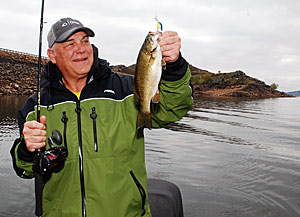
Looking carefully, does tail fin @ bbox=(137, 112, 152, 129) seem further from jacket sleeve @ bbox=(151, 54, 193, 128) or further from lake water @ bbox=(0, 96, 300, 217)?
lake water @ bbox=(0, 96, 300, 217)

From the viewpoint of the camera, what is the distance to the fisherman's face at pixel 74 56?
3.29 metres

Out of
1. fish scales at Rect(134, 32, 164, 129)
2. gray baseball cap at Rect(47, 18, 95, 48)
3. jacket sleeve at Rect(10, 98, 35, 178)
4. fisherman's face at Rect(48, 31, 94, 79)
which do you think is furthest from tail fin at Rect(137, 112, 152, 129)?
gray baseball cap at Rect(47, 18, 95, 48)

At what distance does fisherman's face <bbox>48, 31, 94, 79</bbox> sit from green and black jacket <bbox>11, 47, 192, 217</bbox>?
0.36 feet

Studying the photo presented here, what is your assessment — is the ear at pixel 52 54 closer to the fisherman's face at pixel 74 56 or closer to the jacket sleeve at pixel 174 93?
the fisherman's face at pixel 74 56

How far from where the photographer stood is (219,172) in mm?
8688

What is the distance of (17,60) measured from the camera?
47844 millimetres

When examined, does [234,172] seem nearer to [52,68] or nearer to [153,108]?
[153,108]

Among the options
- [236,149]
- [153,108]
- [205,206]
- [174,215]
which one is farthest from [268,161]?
[153,108]

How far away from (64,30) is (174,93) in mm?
1548

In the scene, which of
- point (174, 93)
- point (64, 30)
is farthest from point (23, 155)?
point (174, 93)

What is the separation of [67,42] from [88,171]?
158 cm

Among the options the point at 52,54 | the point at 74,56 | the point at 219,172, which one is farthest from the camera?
the point at 219,172

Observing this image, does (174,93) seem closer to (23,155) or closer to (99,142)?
(99,142)

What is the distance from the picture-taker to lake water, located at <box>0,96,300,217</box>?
6434 mm
